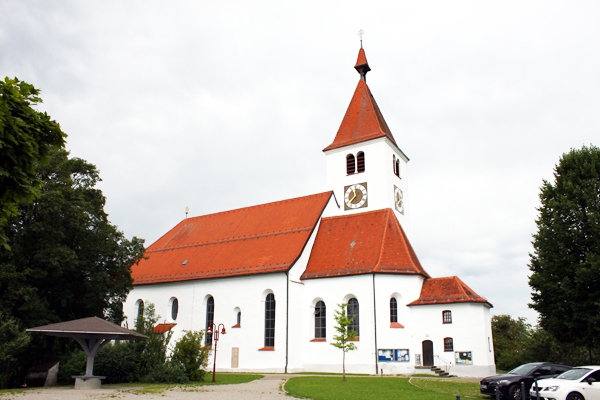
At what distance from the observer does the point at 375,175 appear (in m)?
34.2

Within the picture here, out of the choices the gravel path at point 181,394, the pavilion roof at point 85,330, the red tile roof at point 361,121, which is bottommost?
the gravel path at point 181,394

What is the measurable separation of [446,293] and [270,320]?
10.2 metres

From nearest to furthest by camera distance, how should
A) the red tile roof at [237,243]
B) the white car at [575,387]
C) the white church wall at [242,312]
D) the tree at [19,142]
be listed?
the tree at [19,142] < the white car at [575,387] < the white church wall at [242,312] < the red tile roof at [237,243]

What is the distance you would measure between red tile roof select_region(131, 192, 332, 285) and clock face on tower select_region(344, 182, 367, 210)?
1.56 metres

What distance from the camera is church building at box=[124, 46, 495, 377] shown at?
26.9m

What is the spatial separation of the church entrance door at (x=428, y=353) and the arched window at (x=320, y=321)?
573 cm

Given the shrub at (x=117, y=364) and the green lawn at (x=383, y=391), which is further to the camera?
the shrub at (x=117, y=364)

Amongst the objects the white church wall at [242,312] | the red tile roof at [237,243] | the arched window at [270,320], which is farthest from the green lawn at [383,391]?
the red tile roof at [237,243]

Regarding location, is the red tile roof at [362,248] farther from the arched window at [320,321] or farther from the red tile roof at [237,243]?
the arched window at [320,321]

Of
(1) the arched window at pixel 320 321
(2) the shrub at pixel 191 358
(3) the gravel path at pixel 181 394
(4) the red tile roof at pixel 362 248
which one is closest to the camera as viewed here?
(3) the gravel path at pixel 181 394

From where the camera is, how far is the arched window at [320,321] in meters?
29.2

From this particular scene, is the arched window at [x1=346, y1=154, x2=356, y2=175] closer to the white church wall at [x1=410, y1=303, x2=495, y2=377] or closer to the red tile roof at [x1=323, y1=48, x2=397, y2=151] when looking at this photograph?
the red tile roof at [x1=323, y1=48, x2=397, y2=151]

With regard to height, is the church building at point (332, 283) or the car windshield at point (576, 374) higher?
the church building at point (332, 283)

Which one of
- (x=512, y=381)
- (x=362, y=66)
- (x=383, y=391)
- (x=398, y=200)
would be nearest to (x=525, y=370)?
(x=512, y=381)
